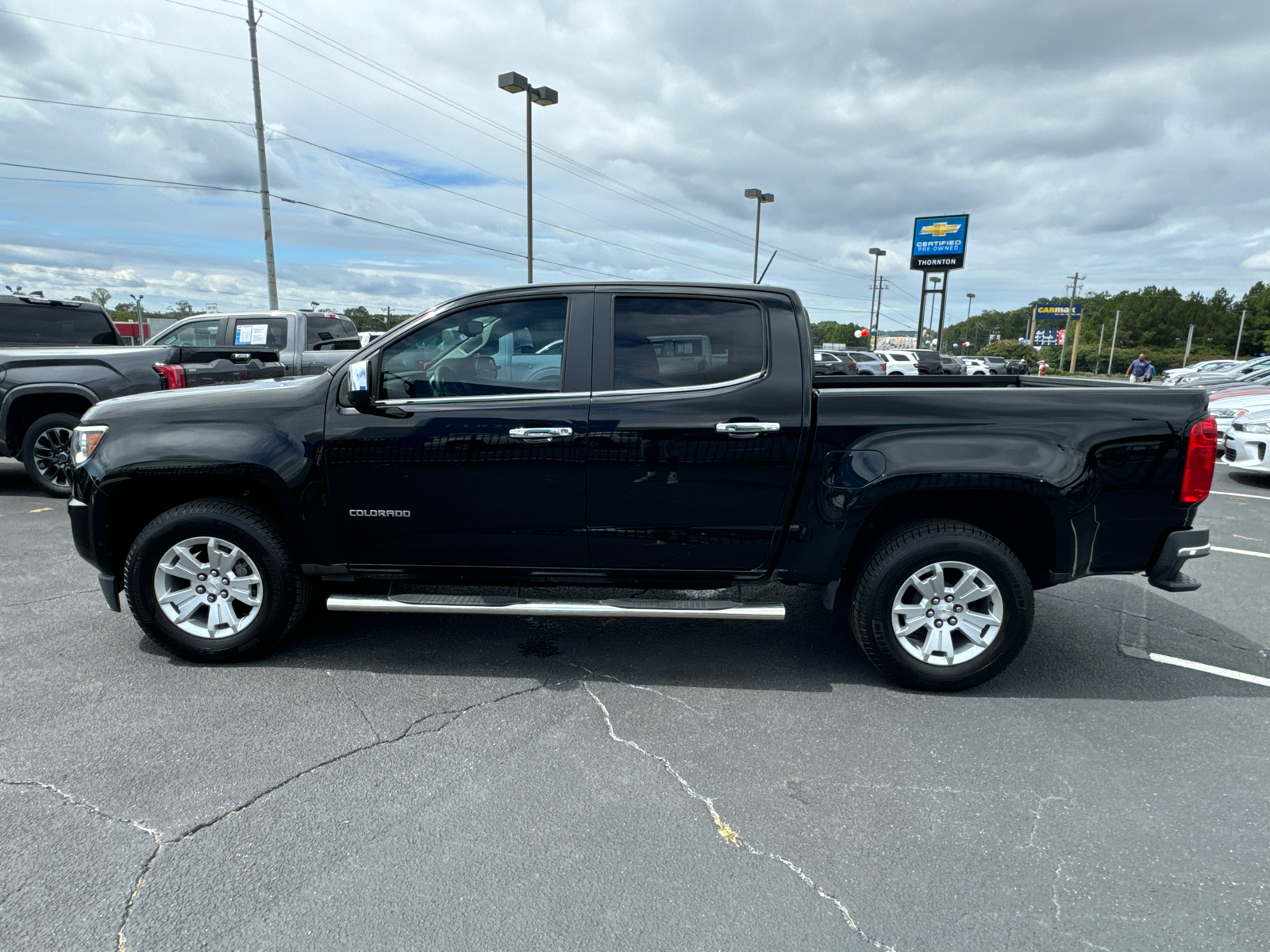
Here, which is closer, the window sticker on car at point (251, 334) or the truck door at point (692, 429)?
the truck door at point (692, 429)

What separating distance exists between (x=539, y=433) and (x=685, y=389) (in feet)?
2.36

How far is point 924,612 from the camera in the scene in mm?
3570

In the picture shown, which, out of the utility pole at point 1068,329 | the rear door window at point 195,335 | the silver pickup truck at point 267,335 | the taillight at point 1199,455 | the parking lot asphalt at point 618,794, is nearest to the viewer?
the parking lot asphalt at point 618,794

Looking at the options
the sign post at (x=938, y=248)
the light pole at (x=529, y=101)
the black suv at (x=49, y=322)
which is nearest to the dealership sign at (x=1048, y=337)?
the sign post at (x=938, y=248)

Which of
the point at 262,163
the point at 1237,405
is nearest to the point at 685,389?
the point at 1237,405

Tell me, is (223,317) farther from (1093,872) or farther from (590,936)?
(1093,872)

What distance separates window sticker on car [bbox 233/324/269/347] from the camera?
34.3 feet

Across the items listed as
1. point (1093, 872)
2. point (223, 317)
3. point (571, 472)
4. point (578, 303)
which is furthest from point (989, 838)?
point (223, 317)

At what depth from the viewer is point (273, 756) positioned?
2975 mm

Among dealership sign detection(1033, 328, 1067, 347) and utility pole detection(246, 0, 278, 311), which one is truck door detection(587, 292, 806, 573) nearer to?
utility pole detection(246, 0, 278, 311)

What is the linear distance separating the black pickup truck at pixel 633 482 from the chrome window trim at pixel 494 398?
2 centimetres

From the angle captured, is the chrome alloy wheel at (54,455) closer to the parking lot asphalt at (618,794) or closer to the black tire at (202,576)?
the parking lot asphalt at (618,794)

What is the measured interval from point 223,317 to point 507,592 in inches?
345

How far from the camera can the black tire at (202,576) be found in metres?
3.66
